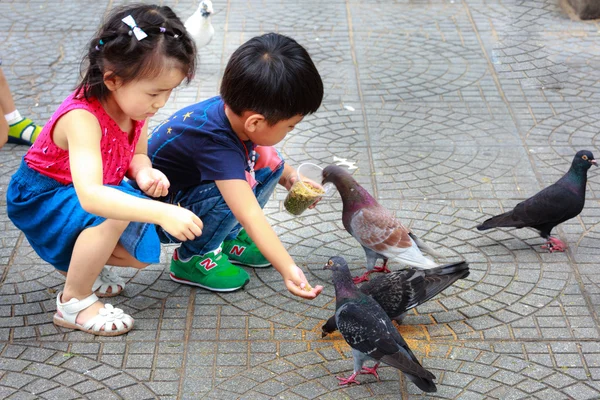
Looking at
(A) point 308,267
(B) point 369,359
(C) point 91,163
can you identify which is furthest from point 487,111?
(C) point 91,163

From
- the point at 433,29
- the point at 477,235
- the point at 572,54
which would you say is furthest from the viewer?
the point at 433,29

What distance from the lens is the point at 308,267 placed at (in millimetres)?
4086

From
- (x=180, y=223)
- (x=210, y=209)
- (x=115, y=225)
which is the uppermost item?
(x=180, y=223)

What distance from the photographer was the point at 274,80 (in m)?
3.15

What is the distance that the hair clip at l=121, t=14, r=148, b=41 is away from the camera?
9.73 feet

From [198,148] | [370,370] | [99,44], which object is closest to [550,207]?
[370,370]

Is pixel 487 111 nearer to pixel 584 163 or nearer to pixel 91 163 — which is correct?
pixel 584 163

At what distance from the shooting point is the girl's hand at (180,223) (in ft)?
9.21

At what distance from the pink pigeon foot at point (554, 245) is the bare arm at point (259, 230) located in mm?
1698

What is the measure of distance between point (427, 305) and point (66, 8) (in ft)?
18.8

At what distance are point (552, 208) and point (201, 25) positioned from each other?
3.65m

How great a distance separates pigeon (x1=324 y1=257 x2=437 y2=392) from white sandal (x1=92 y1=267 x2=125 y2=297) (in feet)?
3.96

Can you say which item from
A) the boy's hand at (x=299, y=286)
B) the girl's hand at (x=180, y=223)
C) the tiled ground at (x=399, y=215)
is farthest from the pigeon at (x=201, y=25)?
the girl's hand at (x=180, y=223)

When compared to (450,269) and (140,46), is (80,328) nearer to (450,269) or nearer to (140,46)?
(140,46)
